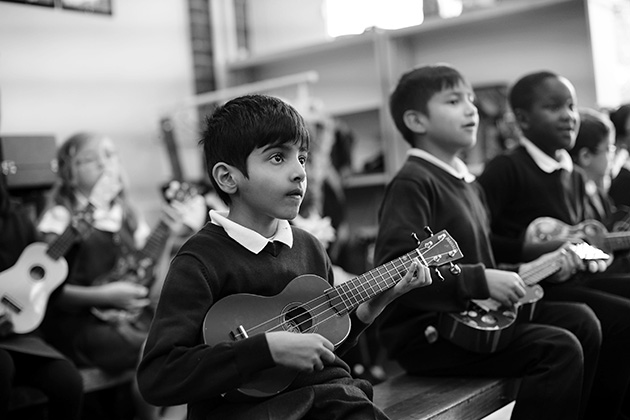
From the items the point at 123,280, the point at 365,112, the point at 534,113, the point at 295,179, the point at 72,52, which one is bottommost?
the point at 123,280

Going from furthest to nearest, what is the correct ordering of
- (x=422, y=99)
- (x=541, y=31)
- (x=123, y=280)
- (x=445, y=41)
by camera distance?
(x=445, y=41) < (x=541, y=31) < (x=123, y=280) < (x=422, y=99)

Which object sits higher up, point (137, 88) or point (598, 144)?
point (137, 88)

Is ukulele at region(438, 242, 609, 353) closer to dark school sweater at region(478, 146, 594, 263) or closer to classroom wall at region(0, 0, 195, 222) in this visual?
dark school sweater at region(478, 146, 594, 263)

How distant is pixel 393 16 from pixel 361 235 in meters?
1.59

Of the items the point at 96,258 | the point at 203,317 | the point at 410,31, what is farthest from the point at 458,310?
the point at 410,31

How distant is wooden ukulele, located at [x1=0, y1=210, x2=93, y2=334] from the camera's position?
2461 millimetres

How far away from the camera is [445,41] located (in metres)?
4.52

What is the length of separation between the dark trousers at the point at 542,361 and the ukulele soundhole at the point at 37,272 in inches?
49.4

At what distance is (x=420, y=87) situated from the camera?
7.57ft

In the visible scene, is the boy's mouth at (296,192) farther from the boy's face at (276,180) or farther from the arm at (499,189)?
the arm at (499,189)

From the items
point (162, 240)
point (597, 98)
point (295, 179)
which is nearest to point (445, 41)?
point (597, 98)

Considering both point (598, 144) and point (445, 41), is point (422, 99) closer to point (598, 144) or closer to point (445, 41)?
point (598, 144)

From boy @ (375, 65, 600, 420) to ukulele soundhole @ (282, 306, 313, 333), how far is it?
477 mm

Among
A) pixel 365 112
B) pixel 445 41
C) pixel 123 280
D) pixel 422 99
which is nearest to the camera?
pixel 422 99
